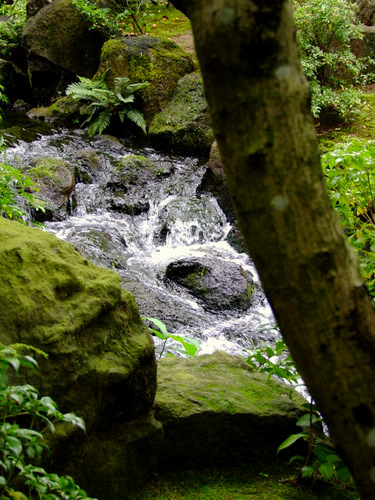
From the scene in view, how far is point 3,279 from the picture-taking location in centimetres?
203

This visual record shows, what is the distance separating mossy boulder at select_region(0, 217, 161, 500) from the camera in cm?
200

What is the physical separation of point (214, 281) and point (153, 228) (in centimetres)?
198

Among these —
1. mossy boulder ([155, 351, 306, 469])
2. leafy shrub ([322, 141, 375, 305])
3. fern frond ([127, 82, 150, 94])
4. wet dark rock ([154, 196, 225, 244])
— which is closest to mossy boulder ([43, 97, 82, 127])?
fern frond ([127, 82, 150, 94])

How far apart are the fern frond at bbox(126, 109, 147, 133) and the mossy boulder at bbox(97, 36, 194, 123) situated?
0.37 meters

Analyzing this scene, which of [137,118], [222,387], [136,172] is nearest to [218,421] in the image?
[222,387]

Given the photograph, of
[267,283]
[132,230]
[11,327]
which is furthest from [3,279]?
[132,230]

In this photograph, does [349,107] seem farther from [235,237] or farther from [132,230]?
[132,230]

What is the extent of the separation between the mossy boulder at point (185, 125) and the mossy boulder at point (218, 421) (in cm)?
746

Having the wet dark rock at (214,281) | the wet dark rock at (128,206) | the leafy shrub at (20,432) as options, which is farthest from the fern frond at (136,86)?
the leafy shrub at (20,432)

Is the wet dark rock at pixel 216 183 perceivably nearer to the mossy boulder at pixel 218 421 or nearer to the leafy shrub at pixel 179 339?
the leafy shrub at pixel 179 339

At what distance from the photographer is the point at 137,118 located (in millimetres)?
10375

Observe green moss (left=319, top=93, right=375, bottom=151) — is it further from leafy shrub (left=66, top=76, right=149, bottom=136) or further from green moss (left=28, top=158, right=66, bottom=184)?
green moss (left=28, top=158, right=66, bottom=184)

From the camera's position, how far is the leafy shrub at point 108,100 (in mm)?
10453

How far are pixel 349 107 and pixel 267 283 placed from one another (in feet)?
29.9
